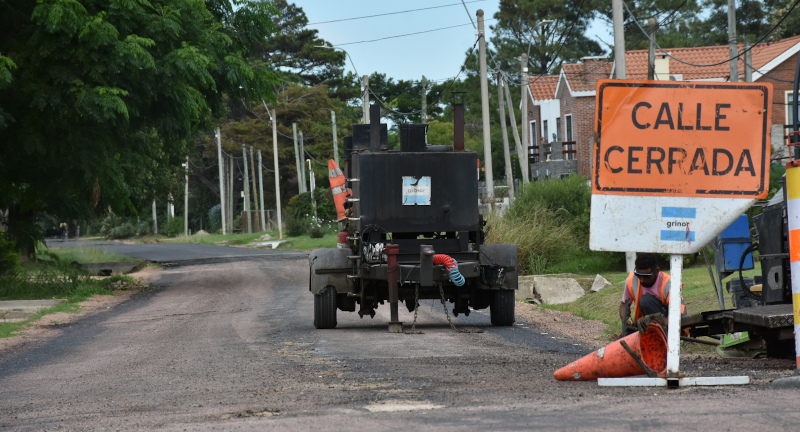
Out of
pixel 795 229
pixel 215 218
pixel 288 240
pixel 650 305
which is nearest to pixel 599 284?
pixel 650 305

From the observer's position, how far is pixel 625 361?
777 cm

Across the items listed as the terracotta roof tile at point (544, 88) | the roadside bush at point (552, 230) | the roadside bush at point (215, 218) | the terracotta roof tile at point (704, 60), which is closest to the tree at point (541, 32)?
the terracotta roof tile at point (544, 88)

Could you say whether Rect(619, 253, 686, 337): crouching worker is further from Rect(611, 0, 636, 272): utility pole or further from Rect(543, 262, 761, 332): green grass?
Rect(611, 0, 636, 272): utility pole

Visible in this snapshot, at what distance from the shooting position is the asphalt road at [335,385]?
6.09 meters

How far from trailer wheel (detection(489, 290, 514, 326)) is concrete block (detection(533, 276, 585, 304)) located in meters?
5.74

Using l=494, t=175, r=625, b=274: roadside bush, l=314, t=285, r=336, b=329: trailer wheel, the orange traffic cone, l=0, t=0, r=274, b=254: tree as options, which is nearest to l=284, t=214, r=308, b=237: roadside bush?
l=494, t=175, r=625, b=274: roadside bush

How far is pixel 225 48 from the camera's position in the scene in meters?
23.5

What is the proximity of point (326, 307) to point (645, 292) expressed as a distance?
219 inches

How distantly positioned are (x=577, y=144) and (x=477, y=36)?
18.9 meters

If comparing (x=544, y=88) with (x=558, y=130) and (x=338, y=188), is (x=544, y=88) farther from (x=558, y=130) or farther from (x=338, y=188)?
(x=338, y=188)

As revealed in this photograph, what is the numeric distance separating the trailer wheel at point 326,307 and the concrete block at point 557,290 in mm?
7162

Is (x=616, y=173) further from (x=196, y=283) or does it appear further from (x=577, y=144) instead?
(x=577, y=144)

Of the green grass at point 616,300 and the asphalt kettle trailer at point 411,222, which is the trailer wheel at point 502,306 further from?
the green grass at point 616,300

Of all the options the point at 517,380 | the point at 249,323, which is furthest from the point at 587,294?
the point at 517,380
